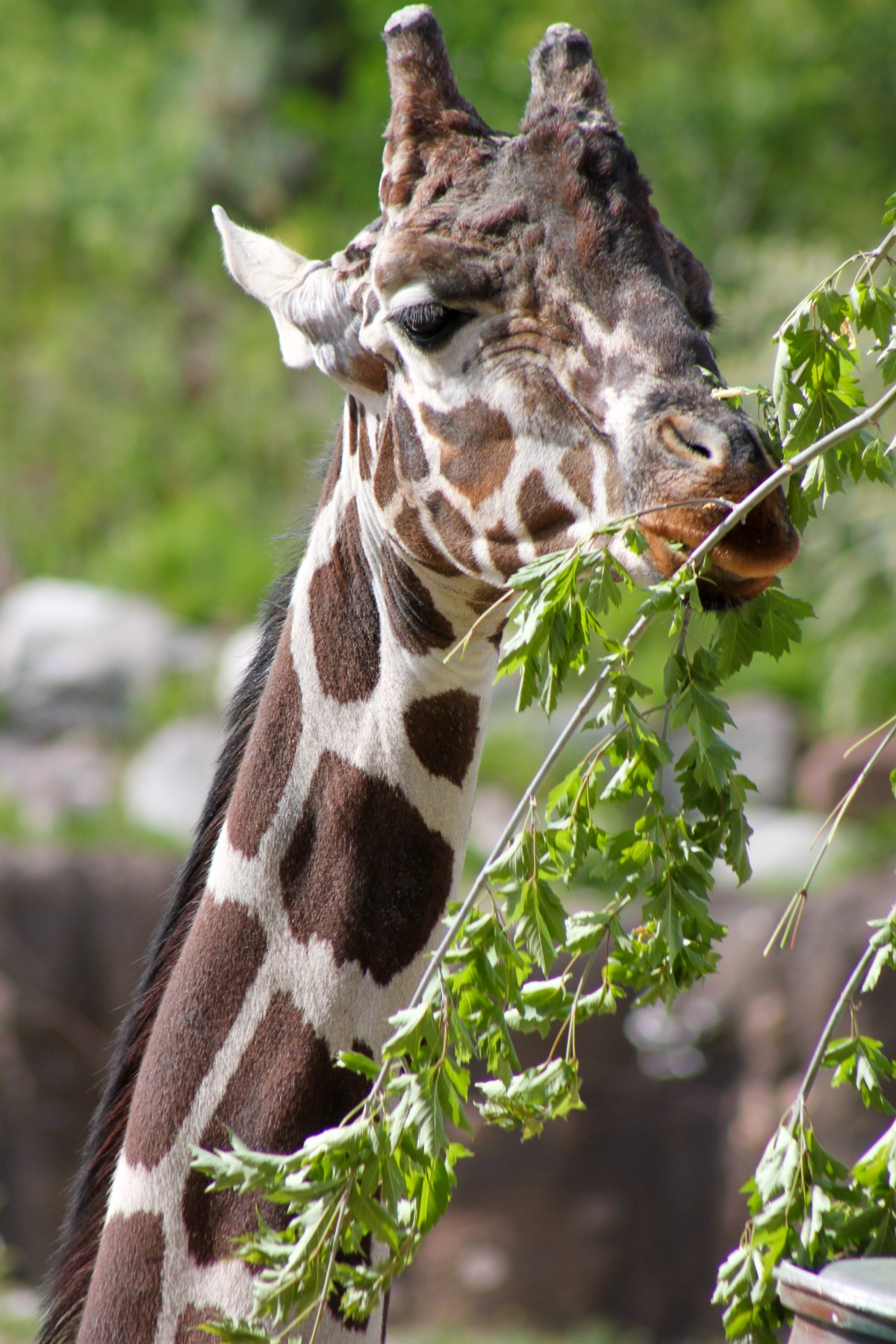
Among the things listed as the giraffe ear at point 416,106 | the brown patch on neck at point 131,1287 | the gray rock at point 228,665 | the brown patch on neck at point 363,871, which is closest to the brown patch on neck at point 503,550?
the brown patch on neck at point 363,871

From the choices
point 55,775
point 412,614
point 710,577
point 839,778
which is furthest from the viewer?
point 839,778

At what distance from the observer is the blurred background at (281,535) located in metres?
7.64

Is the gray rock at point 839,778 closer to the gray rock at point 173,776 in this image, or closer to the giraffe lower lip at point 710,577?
the gray rock at point 173,776

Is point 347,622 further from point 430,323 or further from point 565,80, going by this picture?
point 565,80

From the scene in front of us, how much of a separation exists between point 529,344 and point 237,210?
1503 centimetres

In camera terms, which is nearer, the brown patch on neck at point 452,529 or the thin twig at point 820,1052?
the thin twig at point 820,1052

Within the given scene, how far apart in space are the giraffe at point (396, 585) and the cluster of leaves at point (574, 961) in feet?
0.50

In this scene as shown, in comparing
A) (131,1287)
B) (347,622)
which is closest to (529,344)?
(347,622)

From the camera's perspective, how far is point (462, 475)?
→ 1.95 meters

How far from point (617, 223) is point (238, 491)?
11.7 metres

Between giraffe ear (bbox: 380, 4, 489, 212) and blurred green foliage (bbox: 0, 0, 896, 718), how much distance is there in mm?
7582

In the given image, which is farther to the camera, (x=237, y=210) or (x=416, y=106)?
(x=237, y=210)

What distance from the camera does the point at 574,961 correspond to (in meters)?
1.65

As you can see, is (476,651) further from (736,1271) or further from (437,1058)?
(736,1271)
